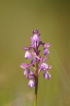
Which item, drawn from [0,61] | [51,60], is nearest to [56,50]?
[51,60]

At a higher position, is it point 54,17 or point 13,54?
point 54,17

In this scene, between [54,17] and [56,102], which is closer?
[56,102]

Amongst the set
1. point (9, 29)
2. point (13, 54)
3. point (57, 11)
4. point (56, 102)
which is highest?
point (57, 11)

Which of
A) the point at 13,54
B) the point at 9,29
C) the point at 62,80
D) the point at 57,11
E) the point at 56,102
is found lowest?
the point at 56,102

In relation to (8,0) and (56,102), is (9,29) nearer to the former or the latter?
(8,0)

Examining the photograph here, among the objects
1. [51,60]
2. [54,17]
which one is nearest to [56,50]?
[51,60]

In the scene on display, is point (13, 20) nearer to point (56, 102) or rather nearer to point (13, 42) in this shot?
point (13, 42)

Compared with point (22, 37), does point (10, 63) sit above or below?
below
